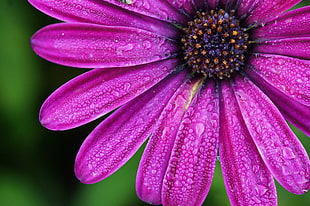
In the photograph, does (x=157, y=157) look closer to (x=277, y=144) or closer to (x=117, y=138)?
(x=117, y=138)

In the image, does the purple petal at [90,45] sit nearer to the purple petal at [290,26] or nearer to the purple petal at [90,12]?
the purple petal at [90,12]

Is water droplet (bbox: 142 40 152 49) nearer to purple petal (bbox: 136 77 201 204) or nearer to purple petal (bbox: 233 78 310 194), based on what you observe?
purple petal (bbox: 136 77 201 204)

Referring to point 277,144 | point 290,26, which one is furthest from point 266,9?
point 277,144

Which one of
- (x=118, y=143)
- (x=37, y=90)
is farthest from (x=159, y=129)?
(x=37, y=90)

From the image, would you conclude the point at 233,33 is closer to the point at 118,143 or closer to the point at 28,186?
the point at 118,143

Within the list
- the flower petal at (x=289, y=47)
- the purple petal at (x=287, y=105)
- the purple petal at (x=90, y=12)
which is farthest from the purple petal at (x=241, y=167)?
the purple petal at (x=90, y=12)
